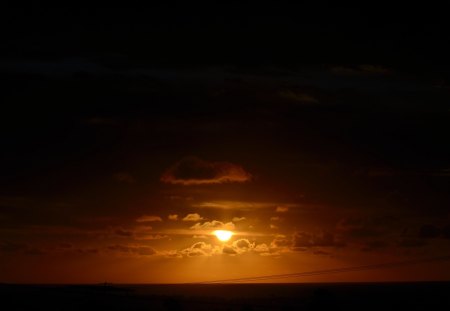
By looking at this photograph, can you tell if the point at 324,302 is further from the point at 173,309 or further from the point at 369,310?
the point at 369,310

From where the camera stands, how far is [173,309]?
9606 cm

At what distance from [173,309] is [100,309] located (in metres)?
25.1

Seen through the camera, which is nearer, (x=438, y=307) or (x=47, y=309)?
(x=47, y=309)

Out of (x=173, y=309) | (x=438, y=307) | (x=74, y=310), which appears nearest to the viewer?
(x=173, y=309)

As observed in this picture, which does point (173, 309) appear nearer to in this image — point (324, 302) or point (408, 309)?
point (324, 302)

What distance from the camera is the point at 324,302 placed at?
7925 centimetres

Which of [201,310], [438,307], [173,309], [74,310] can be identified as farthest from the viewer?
[438,307]

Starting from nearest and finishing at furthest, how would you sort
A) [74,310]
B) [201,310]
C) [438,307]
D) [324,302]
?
1. [324,302]
2. [74,310]
3. [201,310]
4. [438,307]

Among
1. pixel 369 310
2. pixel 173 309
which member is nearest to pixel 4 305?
pixel 173 309

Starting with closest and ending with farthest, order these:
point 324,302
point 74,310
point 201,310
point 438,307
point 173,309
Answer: point 324,302
point 173,309
point 74,310
point 201,310
point 438,307

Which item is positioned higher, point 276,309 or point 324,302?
point 276,309

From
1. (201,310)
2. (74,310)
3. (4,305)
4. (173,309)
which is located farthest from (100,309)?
(201,310)

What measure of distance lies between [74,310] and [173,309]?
2455 cm

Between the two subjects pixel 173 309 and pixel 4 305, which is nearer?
pixel 173 309
